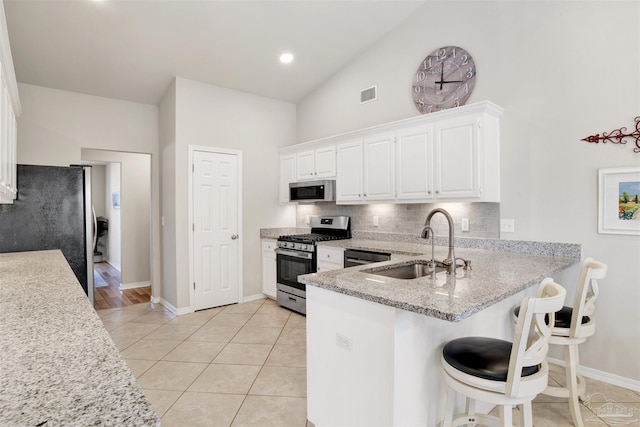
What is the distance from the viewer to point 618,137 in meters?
2.52

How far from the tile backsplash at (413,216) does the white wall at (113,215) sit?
447 centimetres

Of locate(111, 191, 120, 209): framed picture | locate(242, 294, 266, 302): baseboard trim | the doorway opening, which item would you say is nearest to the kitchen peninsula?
locate(242, 294, 266, 302): baseboard trim

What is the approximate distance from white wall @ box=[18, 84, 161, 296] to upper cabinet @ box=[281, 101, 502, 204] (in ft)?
9.02

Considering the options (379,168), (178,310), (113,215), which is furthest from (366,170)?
(113,215)

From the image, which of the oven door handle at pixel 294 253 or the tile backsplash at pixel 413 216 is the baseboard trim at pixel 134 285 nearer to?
the oven door handle at pixel 294 253

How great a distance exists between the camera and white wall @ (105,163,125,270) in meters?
7.18

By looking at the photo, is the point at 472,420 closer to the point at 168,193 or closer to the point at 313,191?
the point at 313,191

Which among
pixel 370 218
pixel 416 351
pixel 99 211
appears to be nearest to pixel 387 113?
pixel 370 218

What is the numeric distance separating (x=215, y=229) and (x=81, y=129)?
2113 millimetres

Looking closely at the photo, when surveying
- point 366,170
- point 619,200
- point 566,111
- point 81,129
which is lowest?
point 619,200

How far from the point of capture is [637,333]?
2.50 metres

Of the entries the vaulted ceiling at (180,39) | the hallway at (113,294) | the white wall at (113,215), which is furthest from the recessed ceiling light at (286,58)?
the white wall at (113,215)

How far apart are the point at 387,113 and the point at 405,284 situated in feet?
9.34

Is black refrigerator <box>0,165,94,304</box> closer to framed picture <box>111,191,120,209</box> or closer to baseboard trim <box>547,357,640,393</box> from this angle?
framed picture <box>111,191,120,209</box>
